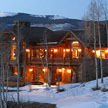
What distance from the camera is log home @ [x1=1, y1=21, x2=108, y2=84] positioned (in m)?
26.8

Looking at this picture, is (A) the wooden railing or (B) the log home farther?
(A) the wooden railing

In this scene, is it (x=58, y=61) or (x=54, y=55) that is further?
(x=54, y=55)

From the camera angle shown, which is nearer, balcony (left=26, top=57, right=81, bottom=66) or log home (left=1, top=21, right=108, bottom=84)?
log home (left=1, top=21, right=108, bottom=84)

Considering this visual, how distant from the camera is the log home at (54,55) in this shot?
88.0 ft

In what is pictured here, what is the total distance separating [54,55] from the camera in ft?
103

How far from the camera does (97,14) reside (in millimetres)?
19625

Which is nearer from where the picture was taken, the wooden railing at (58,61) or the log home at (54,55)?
the log home at (54,55)

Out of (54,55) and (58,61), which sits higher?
(54,55)

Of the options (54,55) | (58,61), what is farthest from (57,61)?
(54,55)

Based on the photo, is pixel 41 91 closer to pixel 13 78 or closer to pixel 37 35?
pixel 13 78

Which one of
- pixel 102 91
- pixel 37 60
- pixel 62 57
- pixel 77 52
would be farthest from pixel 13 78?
pixel 102 91

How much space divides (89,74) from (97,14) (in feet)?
29.9

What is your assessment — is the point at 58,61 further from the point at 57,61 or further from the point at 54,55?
the point at 54,55

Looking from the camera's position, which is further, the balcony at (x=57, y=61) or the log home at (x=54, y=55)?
the balcony at (x=57, y=61)
